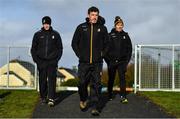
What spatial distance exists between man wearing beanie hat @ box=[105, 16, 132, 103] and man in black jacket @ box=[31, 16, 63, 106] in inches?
56.9

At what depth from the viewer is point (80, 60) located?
11.5m

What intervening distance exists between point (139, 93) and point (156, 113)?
3671mm

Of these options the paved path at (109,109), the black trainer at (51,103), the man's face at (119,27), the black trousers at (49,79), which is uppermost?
the man's face at (119,27)

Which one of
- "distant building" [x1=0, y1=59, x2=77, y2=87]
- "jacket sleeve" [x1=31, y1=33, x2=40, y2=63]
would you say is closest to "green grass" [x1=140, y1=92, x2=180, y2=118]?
"jacket sleeve" [x1=31, y1=33, x2=40, y2=63]

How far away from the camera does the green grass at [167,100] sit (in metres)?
12.2

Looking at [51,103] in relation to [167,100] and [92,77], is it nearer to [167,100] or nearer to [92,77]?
[92,77]

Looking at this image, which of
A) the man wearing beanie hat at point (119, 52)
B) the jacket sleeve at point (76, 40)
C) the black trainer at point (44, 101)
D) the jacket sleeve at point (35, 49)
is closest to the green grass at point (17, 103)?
the black trainer at point (44, 101)

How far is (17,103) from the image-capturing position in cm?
1330

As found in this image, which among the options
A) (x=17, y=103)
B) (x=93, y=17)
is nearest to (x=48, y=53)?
(x=17, y=103)

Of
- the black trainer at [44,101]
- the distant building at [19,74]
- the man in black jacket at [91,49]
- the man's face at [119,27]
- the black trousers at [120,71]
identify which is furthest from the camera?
the distant building at [19,74]

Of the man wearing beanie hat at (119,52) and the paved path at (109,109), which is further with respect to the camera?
the man wearing beanie hat at (119,52)

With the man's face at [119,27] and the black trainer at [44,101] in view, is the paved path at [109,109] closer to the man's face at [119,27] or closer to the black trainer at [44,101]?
the black trainer at [44,101]

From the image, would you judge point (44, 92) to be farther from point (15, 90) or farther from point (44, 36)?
point (15, 90)

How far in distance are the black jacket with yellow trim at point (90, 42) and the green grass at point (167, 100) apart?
2171 mm
